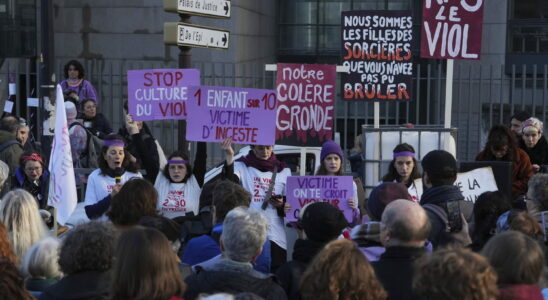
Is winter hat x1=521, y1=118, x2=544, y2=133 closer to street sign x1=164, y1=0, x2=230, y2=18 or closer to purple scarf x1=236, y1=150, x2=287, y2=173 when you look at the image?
purple scarf x1=236, y1=150, x2=287, y2=173

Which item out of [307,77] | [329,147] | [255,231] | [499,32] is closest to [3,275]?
[255,231]

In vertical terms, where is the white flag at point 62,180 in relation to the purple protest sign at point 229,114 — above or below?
below

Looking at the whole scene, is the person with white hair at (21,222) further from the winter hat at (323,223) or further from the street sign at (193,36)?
the street sign at (193,36)

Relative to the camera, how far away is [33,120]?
13961 millimetres

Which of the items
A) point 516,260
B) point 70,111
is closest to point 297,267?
point 516,260

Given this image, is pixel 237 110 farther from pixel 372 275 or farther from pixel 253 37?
pixel 253 37

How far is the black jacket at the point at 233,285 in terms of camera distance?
4.36 metres

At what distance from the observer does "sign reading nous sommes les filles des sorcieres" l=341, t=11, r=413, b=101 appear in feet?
32.3

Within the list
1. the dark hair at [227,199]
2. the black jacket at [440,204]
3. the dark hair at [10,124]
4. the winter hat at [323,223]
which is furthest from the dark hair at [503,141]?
the dark hair at [10,124]

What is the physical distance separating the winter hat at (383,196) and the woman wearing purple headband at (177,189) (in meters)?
2.24

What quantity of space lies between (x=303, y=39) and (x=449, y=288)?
659 inches

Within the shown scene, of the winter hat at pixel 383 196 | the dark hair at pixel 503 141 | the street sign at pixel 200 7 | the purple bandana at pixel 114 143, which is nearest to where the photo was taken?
the winter hat at pixel 383 196

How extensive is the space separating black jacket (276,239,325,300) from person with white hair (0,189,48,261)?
5.20ft

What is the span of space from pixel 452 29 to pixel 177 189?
3470mm
